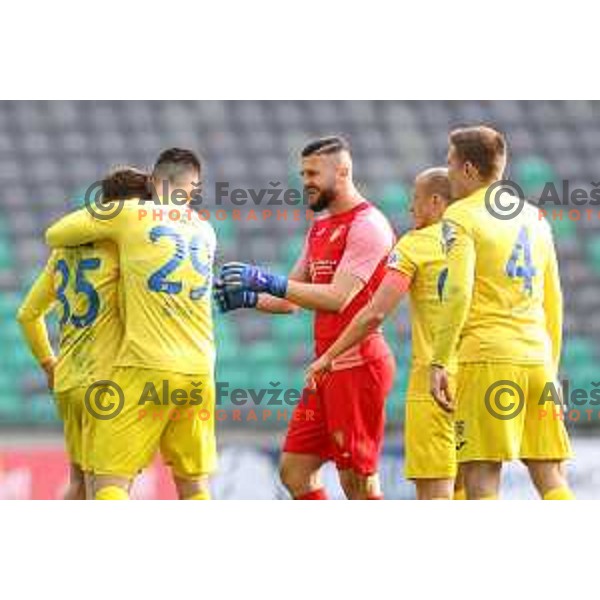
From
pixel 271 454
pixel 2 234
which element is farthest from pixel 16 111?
pixel 271 454

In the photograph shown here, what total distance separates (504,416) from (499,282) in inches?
22.1

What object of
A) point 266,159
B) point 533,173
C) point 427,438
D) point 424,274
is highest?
point 266,159

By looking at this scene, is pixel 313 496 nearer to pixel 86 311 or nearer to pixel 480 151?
pixel 86 311

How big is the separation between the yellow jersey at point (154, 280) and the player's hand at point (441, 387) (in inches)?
42.5

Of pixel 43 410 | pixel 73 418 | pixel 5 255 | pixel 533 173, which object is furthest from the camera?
pixel 533 173

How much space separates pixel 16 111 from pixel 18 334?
9.63 feet

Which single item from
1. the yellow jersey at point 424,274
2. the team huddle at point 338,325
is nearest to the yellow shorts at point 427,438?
the team huddle at point 338,325

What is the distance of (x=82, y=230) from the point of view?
8.30 meters

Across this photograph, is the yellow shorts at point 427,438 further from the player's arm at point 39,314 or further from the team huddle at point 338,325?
the player's arm at point 39,314

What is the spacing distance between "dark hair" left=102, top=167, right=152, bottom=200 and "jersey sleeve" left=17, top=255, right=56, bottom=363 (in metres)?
0.42

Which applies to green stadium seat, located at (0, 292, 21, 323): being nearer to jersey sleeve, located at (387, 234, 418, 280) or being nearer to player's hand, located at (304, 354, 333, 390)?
player's hand, located at (304, 354, 333, 390)

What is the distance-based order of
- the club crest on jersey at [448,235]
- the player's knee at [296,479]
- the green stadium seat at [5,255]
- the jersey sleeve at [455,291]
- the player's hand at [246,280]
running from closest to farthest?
the jersey sleeve at [455,291] < the club crest on jersey at [448,235] < the player's hand at [246,280] < the player's knee at [296,479] < the green stadium seat at [5,255]

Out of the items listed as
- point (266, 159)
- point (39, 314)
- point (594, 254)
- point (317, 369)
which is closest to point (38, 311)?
point (39, 314)

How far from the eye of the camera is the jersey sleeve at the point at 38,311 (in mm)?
8719
